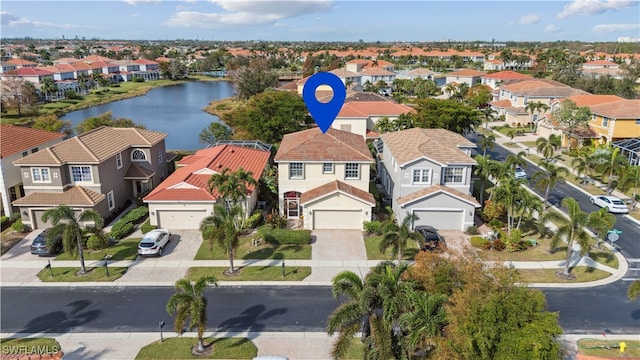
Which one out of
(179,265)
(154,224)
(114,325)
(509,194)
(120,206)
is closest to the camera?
(114,325)

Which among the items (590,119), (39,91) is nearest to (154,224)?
(590,119)

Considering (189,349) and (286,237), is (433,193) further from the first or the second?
(189,349)

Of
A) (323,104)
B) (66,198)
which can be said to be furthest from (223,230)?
(66,198)

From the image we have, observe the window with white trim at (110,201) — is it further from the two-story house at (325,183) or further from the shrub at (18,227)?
the two-story house at (325,183)

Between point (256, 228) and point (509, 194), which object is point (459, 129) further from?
point (256, 228)

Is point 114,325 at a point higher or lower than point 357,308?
lower

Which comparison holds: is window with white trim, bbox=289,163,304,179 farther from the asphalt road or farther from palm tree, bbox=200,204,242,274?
the asphalt road
